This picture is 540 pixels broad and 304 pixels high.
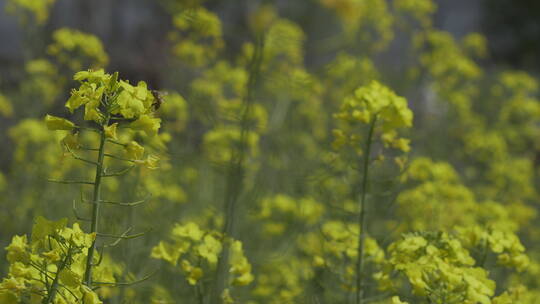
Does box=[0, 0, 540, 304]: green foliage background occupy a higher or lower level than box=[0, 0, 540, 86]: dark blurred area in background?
lower

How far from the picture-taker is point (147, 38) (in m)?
9.38

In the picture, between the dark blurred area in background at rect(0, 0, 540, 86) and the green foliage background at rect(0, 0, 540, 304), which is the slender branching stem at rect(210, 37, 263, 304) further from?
the dark blurred area in background at rect(0, 0, 540, 86)

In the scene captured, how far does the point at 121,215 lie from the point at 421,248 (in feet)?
4.93

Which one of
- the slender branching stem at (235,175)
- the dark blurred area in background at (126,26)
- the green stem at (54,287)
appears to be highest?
the dark blurred area in background at (126,26)

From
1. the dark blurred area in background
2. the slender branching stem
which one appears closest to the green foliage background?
the slender branching stem

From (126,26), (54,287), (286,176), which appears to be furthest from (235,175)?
Result: (126,26)

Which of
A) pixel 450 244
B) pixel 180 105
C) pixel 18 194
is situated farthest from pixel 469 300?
pixel 18 194

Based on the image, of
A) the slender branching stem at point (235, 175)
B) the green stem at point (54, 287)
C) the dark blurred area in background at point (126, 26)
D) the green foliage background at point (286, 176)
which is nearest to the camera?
the green stem at point (54, 287)

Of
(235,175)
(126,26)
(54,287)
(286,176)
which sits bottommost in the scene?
(54,287)

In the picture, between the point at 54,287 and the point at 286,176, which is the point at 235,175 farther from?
the point at 286,176

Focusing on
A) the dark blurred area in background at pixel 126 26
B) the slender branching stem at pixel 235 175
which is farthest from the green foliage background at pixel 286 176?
the dark blurred area in background at pixel 126 26

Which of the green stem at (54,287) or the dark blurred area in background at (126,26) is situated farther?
the dark blurred area in background at (126,26)

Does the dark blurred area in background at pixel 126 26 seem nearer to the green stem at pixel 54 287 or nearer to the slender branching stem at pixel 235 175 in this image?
the slender branching stem at pixel 235 175

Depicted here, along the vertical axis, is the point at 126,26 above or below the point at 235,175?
above
